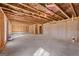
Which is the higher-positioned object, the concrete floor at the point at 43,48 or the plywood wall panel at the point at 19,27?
the plywood wall panel at the point at 19,27

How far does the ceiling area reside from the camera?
2398 millimetres

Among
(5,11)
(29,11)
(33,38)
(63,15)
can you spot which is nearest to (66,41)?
(63,15)

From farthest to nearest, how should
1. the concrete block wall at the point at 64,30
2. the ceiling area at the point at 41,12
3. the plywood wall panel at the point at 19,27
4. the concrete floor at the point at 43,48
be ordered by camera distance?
the concrete block wall at the point at 64,30
the plywood wall panel at the point at 19,27
the concrete floor at the point at 43,48
the ceiling area at the point at 41,12

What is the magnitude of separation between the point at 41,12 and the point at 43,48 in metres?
0.76

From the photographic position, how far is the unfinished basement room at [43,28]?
2.47 meters

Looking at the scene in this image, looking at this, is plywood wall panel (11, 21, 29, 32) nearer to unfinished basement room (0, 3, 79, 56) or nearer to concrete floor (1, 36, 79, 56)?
unfinished basement room (0, 3, 79, 56)

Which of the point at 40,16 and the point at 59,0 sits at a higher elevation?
the point at 59,0

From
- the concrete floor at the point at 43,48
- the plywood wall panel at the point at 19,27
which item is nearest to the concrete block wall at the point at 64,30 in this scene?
the concrete floor at the point at 43,48

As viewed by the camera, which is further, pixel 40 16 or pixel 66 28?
A: pixel 66 28

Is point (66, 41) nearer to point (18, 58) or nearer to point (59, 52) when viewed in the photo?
point (59, 52)

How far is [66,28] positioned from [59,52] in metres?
0.72

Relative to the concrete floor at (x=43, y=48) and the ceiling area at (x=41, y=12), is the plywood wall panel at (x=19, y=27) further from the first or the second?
the concrete floor at (x=43, y=48)

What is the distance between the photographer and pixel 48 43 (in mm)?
2986

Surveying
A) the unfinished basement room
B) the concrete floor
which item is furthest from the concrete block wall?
the concrete floor
